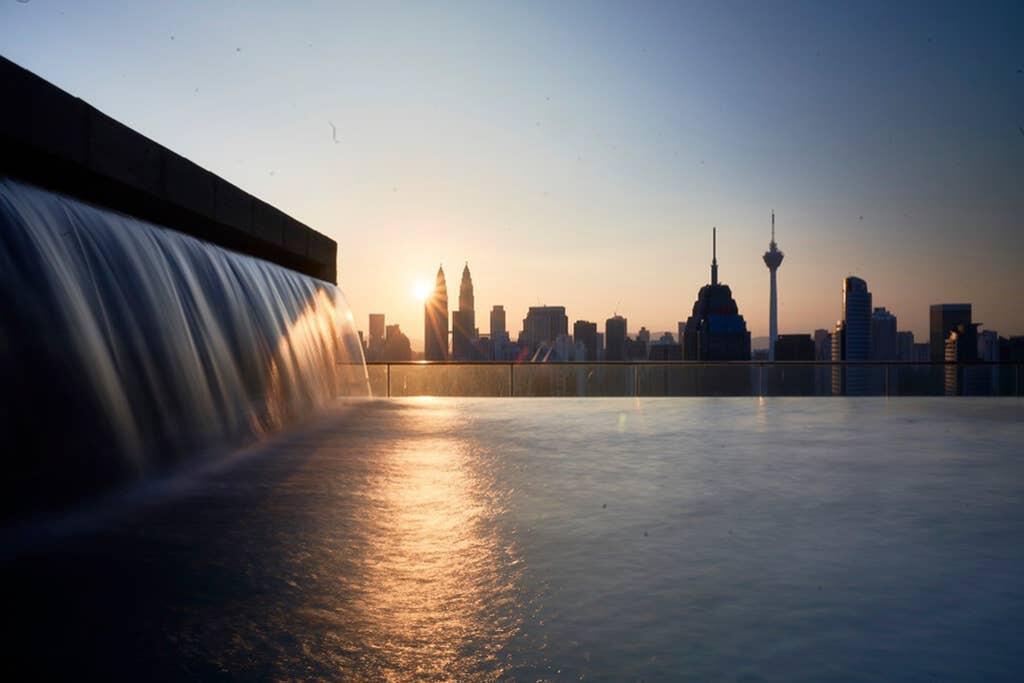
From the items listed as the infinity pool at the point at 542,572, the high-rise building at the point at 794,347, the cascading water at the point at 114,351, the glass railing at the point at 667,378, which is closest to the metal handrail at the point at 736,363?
the glass railing at the point at 667,378

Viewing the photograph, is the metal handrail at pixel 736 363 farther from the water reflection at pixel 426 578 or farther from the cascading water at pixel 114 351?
the water reflection at pixel 426 578

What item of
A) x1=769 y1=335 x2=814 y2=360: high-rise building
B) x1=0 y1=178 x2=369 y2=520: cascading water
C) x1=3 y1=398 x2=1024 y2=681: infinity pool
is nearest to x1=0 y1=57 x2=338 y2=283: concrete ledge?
x1=0 y1=178 x2=369 y2=520: cascading water

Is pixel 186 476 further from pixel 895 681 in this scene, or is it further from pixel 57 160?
pixel 895 681

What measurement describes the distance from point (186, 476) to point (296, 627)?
216 inches

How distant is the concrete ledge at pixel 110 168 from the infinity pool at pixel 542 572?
4035mm

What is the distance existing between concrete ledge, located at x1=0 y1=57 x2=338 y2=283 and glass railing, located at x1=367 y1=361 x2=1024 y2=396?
7.22 meters

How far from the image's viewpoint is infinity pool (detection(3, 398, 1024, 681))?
10.5 ft

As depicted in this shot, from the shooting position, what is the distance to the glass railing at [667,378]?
2023 centimetres

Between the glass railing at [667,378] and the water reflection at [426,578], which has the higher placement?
the glass railing at [667,378]

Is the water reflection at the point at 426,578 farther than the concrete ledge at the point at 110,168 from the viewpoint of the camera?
No

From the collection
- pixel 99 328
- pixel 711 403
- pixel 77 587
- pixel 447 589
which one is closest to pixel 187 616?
pixel 77 587

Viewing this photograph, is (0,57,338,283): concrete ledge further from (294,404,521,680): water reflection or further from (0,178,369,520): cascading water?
(294,404,521,680): water reflection

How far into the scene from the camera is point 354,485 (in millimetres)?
7277

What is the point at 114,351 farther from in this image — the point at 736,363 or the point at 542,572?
the point at 736,363
